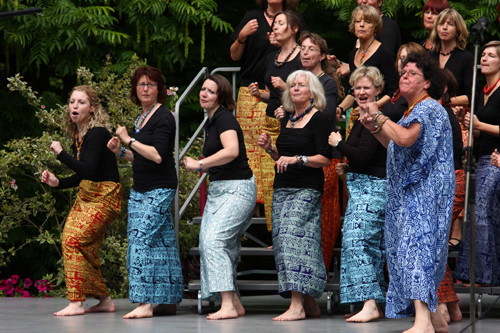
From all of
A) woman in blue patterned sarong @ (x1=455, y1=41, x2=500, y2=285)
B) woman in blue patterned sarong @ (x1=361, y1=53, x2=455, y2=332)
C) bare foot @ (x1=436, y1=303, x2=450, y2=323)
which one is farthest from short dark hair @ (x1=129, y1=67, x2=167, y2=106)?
bare foot @ (x1=436, y1=303, x2=450, y2=323)

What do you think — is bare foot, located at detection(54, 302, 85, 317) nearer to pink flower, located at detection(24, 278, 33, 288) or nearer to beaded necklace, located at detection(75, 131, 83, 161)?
beaded necklace, located at detection(75, 131, 83, 161)

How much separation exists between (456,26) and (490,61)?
1.39ft

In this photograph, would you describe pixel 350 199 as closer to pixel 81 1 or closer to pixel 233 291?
pixel 233 291

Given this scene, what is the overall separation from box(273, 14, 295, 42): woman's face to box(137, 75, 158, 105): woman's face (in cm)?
111

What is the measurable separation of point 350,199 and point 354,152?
0.40m

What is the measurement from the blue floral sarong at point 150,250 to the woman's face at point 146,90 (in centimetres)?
73

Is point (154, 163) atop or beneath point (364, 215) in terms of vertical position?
atop

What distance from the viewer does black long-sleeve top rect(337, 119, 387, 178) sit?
723cm

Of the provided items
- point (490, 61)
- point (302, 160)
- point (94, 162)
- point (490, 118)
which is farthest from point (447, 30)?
point (94, 162)

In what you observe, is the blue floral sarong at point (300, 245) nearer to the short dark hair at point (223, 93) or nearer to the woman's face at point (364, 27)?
the short dark hair at point (223, 93)

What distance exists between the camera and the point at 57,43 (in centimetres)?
1024

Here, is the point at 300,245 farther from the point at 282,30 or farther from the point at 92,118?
the point at 92,118

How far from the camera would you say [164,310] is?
7.87 metres

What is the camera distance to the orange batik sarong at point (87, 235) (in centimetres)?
770
